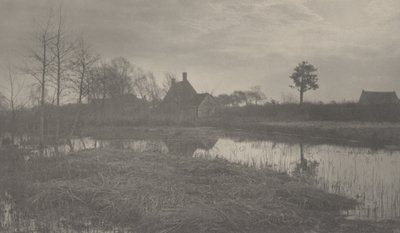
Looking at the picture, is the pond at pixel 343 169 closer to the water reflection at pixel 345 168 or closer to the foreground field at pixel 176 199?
the water reflection at pixel 345 168

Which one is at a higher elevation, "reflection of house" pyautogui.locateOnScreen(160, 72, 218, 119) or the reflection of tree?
"reflection of house" pyautogui.locateOnScreen(160, 72, 218, 119)

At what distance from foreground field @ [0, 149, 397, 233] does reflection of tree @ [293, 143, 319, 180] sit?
1.05m

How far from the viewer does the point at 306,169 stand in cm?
1644

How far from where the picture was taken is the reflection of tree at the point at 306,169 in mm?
14930

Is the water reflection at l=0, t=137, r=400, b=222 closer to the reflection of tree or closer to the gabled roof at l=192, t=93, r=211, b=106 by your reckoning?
the reflection of tree

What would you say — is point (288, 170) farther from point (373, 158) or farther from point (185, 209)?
point (185, 209)

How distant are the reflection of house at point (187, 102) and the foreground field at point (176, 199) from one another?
46.2 meters

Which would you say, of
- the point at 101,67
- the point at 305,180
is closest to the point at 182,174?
the point at 305,180

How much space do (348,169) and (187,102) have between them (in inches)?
1891

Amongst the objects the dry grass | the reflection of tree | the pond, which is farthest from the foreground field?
the reflection of tree

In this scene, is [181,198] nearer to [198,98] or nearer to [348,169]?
[348,169]

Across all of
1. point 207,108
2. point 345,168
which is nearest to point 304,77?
point 207,108

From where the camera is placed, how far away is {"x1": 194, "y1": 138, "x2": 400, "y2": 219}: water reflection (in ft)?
36.1

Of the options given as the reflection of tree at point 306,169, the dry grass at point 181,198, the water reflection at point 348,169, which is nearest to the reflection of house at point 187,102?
the water reflection at point 348,169
